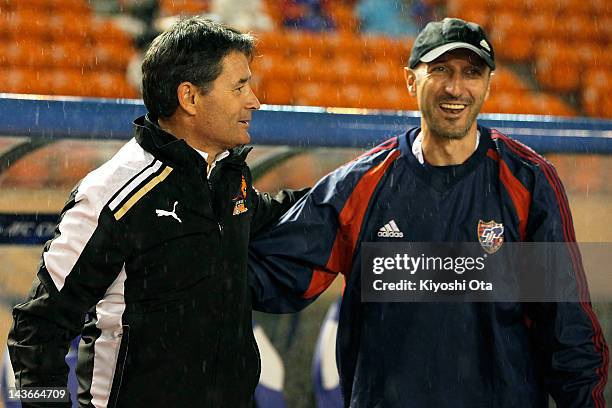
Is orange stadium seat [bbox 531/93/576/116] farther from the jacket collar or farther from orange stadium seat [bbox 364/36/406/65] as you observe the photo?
the jacket collar

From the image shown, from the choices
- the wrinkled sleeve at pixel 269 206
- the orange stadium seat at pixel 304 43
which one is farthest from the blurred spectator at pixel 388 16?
the wrinkled sleeve at pixel 269 206

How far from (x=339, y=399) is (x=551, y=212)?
0.99 meters

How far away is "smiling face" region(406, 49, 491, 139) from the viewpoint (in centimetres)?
220

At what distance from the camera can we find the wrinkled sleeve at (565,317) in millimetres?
2113

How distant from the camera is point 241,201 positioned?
2.16 meters

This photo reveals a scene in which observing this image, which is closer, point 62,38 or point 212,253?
point 212,253

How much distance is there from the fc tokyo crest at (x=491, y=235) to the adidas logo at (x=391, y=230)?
20cm

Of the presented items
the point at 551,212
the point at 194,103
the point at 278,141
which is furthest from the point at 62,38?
the point at 551,212

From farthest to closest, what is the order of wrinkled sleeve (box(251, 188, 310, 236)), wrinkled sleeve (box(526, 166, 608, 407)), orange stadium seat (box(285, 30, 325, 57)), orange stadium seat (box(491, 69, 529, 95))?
orange stadium seat (box(491, 69, 529, 95)) → orange stadium seat (box(285, 30, 325, 57)) → wrinkled sleeve (box(251, 188, 310, 236)) → wrinkled sleeve (box(526, 166, 608, 407))

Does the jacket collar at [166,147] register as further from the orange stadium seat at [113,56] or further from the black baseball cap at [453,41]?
the orange stadium seat at [113,56]

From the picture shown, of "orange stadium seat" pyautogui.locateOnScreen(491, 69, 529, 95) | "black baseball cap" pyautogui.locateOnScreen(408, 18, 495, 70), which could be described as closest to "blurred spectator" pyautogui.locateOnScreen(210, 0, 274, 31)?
"orange stadium seat" pyautogui.locateOnScreen(491, 69, 529, 95)

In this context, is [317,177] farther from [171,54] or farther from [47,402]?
[47,402]

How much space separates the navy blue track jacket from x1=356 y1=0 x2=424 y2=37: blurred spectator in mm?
4918

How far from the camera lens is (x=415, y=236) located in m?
2.24
